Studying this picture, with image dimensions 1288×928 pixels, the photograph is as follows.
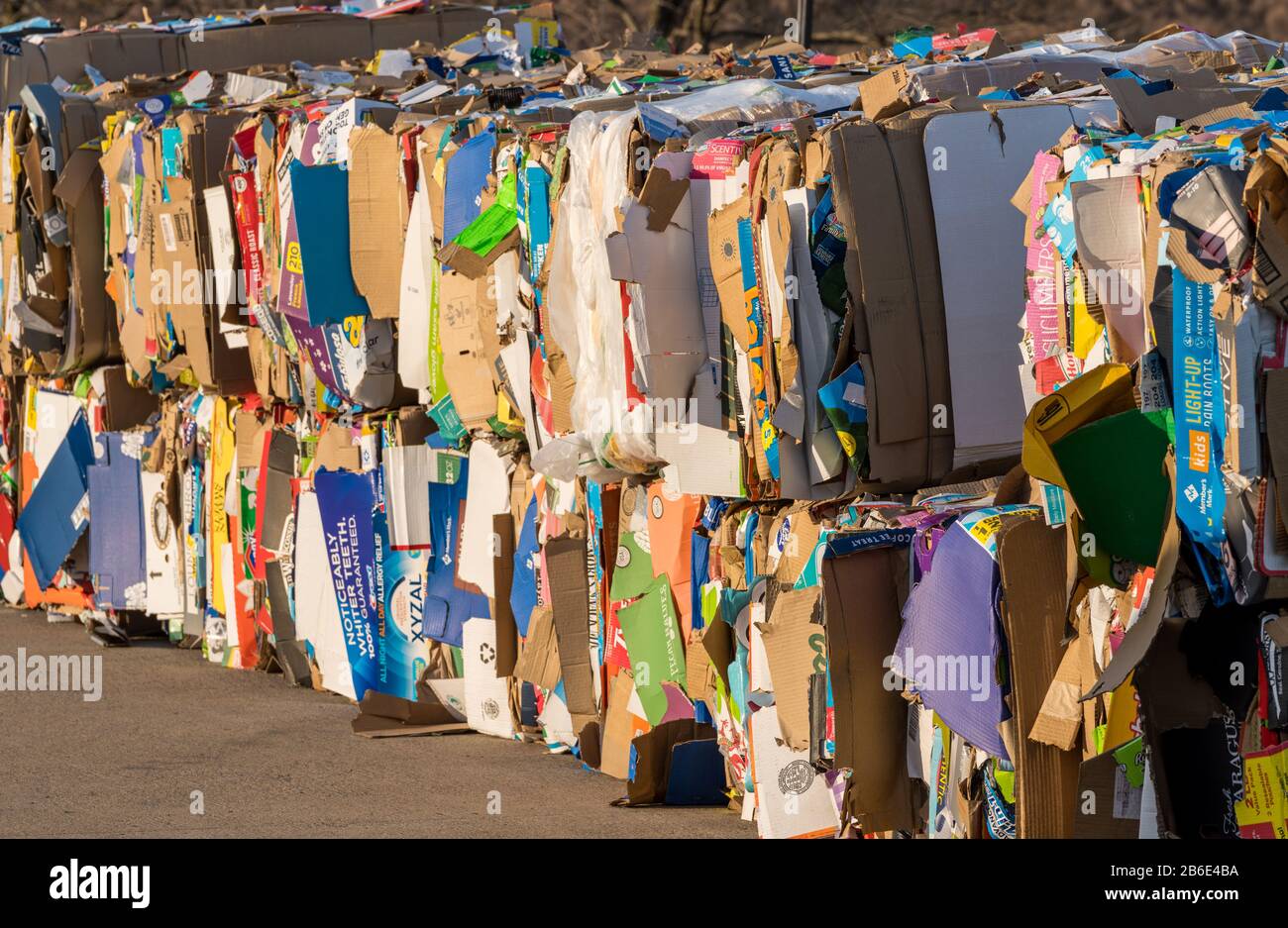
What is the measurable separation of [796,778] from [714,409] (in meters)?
0.96

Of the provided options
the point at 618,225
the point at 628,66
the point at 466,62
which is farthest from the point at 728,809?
A: the point at 466,62

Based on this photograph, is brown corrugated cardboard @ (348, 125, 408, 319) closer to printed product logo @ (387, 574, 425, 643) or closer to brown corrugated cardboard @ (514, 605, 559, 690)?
printed product logo @ (387, 574, 425, 643)

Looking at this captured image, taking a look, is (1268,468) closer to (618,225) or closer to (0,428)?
(618,225)

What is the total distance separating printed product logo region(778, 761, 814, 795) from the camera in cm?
459

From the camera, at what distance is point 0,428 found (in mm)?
9445

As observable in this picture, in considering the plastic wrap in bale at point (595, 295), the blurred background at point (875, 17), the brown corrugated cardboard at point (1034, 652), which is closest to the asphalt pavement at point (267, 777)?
the plastic wrap in bale at point (595, 295)

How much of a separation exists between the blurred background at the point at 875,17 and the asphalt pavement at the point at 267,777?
1528 cm

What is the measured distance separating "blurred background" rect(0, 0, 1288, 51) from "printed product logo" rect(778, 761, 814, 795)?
1719 cm

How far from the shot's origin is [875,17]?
22.6m

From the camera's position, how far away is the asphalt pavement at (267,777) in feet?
17.0
